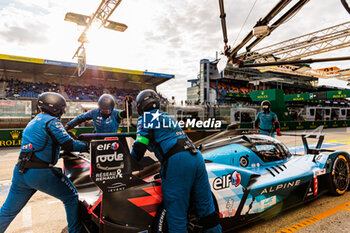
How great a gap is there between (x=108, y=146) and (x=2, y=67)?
3195cm

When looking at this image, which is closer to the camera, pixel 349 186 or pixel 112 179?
pixel 112 179

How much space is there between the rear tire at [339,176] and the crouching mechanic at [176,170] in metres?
2.67

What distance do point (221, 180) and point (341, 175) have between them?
275cm

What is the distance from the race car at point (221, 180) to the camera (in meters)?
1.82

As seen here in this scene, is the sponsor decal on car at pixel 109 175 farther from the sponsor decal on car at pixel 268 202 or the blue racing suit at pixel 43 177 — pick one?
the sponsor decal on car at pixel 268 202

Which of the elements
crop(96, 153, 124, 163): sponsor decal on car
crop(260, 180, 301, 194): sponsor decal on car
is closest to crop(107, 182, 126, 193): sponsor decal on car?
crop(96, 153, 124, 163): sponsor decal on car

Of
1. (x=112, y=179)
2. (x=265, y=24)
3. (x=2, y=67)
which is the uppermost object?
(x=2, y=67)

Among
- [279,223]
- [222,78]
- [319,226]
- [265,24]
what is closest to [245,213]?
[279,223]

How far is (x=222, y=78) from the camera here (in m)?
46.5

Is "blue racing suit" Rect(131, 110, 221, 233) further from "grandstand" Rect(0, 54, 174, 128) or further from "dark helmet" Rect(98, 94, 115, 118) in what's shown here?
"grandstand" Rect(0, 54, 174, 128)

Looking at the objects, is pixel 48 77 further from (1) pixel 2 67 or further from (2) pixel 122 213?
→ (2) pixel 122 213

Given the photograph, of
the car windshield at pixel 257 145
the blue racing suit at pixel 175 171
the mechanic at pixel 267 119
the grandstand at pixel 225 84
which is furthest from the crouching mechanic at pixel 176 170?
the grandstand at pixel 225 84

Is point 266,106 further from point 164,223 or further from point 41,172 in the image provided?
point 41,172

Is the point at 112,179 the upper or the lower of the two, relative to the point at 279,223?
upper
